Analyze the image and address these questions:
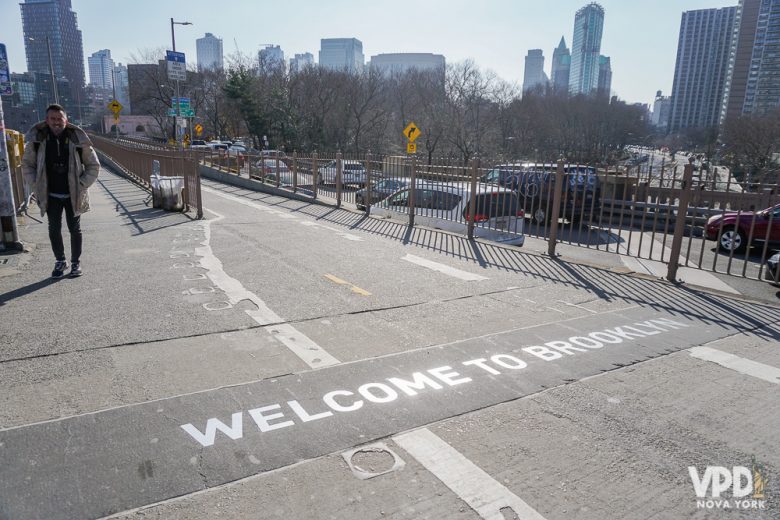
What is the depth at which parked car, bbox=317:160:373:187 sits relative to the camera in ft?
53.9

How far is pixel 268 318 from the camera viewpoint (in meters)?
5.85

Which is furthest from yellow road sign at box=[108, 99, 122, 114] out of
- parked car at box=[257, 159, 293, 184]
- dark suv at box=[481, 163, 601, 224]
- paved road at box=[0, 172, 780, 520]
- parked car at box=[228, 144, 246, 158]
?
paved road at box=[0, 172, 780, 520]

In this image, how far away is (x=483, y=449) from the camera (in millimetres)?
3373

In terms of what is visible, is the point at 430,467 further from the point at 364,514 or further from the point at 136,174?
the point at 136,174

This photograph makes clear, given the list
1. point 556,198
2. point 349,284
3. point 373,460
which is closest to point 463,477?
point 373,460

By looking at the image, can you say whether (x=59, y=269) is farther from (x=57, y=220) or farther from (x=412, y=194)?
(x=412, y=194)

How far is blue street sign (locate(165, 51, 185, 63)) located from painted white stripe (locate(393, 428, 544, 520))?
29712 millimetres

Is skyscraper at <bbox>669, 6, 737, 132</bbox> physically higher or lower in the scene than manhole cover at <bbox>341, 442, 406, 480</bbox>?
higher

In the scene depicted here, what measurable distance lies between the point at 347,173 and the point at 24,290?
1136 cm

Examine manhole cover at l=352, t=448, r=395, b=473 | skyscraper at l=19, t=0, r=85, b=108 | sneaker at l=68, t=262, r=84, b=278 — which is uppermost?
skyscraper at l=19, t=0, r=85, b=108

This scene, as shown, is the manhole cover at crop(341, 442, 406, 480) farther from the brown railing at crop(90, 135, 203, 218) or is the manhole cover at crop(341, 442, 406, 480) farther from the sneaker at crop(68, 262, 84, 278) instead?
the brown railing at crop(90, 135, 203, 218)

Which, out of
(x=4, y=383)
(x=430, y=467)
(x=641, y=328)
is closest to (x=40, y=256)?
(x=4, y=383)

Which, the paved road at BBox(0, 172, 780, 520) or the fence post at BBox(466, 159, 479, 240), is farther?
the fence post at BBox(466, 159, 479, 240)

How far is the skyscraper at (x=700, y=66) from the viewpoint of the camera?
116 m
